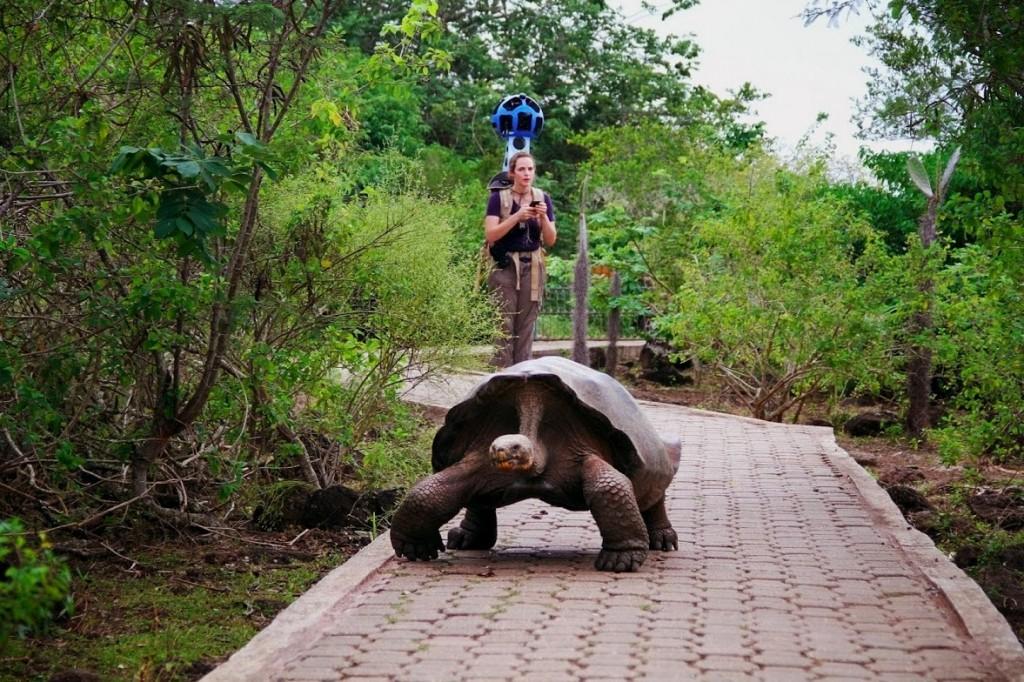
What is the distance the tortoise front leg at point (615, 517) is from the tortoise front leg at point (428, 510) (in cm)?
57

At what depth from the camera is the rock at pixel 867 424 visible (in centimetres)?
1471

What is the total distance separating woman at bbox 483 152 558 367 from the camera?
10641 millimetres

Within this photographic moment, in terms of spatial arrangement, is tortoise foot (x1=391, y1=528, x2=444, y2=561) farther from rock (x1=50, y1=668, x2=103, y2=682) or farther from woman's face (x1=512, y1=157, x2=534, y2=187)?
woman's face (x1=512, y1=157, x2=534, y2=187)

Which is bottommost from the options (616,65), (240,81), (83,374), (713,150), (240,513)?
(240,513)

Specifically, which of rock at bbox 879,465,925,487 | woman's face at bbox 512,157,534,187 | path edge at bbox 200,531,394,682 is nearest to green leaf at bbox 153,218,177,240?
path edge at bbox 200,531,394,682

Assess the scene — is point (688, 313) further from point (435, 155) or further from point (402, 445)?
point (435, 155)

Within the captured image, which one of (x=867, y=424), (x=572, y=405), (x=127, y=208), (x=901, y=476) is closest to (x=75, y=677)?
(x=127, y=208)

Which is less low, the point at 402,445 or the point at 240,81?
the point at 240,81

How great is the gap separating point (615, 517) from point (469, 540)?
0.98 meters

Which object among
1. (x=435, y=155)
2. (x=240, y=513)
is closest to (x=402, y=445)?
(x=240, y=513)

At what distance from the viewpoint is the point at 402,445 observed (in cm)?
1011

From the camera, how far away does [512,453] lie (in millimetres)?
6191

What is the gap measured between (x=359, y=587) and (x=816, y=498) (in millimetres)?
3709

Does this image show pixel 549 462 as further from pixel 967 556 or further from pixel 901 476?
pixel 901 476
